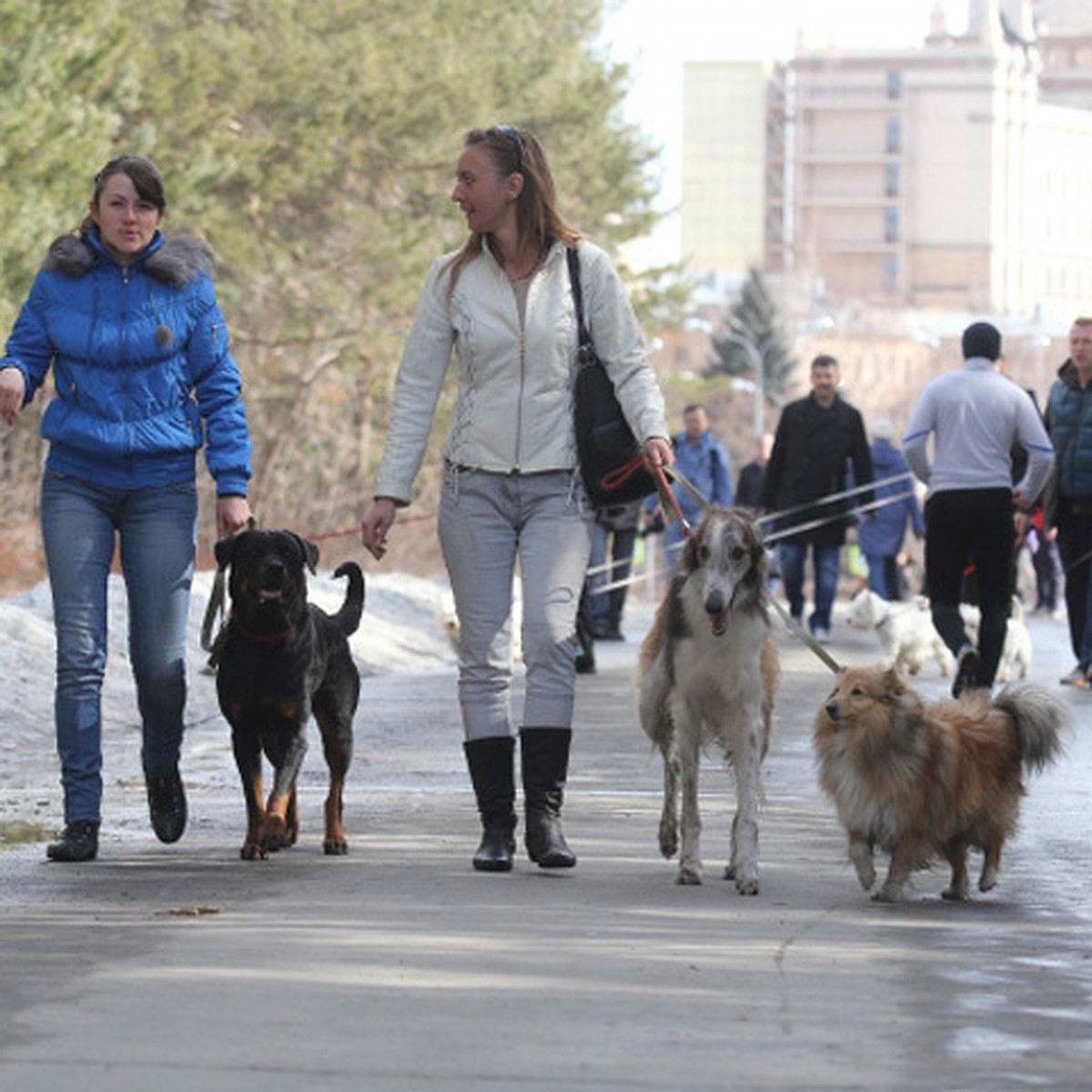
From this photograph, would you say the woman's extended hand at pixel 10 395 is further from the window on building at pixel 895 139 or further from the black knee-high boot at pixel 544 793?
the window on building at pixel 895 139

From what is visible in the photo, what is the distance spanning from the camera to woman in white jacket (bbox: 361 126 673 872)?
938cm

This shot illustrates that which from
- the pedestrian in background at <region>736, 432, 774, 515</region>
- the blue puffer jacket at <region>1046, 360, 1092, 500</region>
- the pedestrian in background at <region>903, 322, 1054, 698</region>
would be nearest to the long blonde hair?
the pedestrian in background at <region>903, 322, 1054, 698</region>

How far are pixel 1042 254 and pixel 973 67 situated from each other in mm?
12526

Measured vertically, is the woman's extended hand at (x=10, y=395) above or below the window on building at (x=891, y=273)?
below

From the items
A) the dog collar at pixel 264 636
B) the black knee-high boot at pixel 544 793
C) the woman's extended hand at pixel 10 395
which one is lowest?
the black knee-high boot at pixel 544 793

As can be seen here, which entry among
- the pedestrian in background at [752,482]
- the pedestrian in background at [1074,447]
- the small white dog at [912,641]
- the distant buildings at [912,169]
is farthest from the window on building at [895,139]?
the pedestrian in background at [1074,447]

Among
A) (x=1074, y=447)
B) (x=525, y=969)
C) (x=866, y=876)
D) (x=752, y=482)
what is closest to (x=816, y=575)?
(x=752, y=482)

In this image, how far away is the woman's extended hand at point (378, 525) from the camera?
9469mm

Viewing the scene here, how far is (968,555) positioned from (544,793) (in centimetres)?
646

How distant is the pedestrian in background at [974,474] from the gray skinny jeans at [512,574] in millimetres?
5810

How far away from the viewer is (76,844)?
9.67 meters

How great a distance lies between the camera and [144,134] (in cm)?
3109

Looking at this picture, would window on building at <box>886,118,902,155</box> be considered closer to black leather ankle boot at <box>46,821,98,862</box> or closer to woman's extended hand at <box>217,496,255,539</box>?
woman's extended hand at <box>217,496,255,539</box>

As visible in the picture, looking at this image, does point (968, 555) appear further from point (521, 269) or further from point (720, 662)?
point (521, 269)
